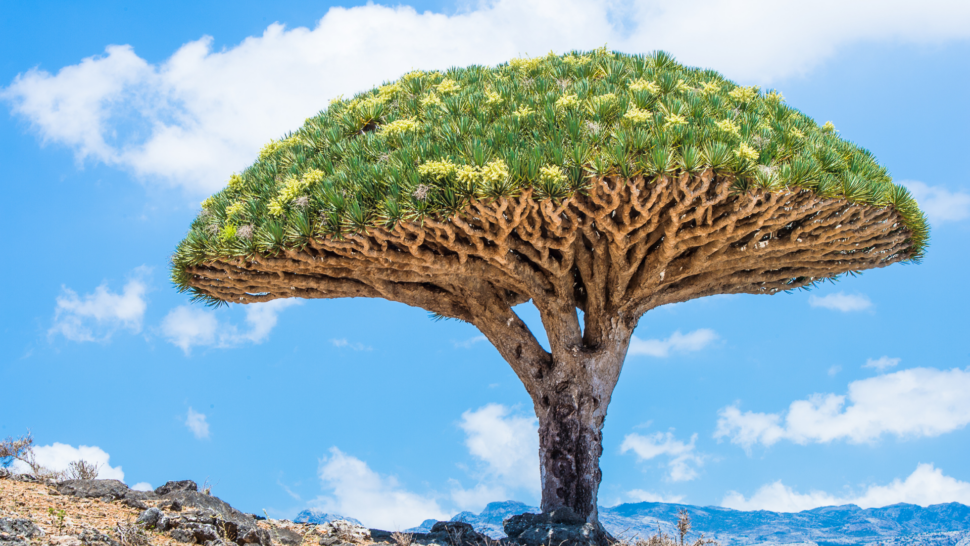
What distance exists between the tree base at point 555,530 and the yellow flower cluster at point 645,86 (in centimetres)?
567

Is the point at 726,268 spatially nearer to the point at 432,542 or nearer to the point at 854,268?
the point at 854,268

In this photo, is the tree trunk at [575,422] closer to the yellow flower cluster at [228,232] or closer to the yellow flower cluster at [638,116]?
the yellow flower cluster at [638,116]

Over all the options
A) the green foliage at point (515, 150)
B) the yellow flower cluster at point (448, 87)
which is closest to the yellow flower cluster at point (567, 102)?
the green foliage at point (515, 150)

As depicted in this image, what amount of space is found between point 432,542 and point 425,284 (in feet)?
12.8

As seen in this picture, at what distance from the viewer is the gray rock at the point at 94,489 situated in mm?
8406

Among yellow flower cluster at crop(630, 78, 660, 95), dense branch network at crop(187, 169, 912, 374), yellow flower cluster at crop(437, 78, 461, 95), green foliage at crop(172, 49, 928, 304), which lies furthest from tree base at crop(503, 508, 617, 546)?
yellow flower cluster at crop(437, 78, 461, 95)

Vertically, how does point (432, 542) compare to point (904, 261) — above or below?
below

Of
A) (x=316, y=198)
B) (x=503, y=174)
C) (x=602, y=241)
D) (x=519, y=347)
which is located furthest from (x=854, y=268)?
(x=316, y=198)

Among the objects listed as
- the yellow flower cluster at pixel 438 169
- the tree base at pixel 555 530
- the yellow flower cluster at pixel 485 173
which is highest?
the yellow flower cluster at pixel 438 169

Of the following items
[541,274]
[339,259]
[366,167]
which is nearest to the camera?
[366,167]

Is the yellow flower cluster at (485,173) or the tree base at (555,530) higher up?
the yellow flower cluster at (485,173)

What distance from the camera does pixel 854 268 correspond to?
1072 centimetres

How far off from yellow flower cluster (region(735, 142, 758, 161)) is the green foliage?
15 millimetres

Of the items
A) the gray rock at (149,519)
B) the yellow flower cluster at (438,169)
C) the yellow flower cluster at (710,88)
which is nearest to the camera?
the gray rock at (149,519)
